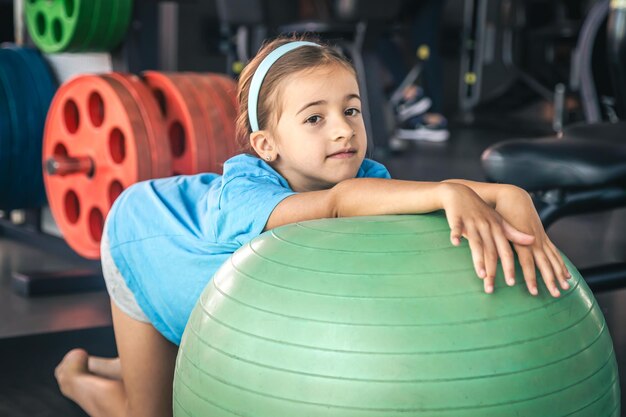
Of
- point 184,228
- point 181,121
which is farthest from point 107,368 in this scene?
point 181,121

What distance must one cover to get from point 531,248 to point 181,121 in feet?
4.56

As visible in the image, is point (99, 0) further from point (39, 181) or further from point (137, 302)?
point (137, 302)

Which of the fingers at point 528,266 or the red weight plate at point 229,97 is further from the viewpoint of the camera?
the red weight plate at point 229,97

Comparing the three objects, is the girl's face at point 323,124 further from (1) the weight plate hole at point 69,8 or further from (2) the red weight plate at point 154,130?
(1) the weight plate hole at point 69,8

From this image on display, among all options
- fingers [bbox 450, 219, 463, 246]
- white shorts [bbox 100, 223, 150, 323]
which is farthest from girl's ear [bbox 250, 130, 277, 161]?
fingers [bbox 450, 219, 463, 246]

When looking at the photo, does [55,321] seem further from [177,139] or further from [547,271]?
[547,271]

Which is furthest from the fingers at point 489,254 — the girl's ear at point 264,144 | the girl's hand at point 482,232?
the girl's ear at point 264,144

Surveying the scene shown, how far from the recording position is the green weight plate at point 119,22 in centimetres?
237

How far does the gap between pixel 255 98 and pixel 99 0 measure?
124 centimetres

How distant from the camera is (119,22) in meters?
2.38

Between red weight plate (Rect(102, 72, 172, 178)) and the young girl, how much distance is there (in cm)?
66

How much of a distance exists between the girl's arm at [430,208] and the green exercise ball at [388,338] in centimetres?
2

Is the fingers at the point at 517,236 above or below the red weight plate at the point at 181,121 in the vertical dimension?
above

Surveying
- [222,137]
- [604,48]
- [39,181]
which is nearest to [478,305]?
[222,137]
